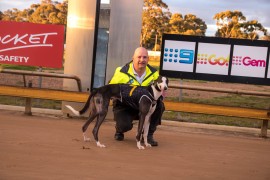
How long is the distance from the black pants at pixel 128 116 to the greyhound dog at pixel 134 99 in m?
0.28

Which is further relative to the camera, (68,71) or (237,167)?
(68,71)

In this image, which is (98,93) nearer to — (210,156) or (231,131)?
(210,156)

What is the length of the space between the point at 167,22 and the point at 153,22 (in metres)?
4.10

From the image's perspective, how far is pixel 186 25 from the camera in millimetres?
72688

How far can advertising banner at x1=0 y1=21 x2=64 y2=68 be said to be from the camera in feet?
33.0

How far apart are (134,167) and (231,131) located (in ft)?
14.2

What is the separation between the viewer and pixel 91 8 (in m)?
9.27

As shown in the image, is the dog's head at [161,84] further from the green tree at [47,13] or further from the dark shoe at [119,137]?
the green tree at [47,13]

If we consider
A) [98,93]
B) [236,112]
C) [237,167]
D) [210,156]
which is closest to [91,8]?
[98,93]

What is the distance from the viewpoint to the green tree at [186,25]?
232ft

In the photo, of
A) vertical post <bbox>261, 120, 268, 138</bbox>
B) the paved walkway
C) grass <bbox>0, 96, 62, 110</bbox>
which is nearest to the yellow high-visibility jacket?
the paved walkway

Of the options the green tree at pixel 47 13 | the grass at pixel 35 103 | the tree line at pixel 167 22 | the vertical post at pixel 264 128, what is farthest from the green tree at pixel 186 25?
the vertical post at pixel 264 128

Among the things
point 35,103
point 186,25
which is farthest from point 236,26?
point 35,103

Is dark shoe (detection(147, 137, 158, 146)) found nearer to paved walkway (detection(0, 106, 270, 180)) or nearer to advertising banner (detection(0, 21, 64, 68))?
paved walkway (detection(0, 106, 270, 180))
